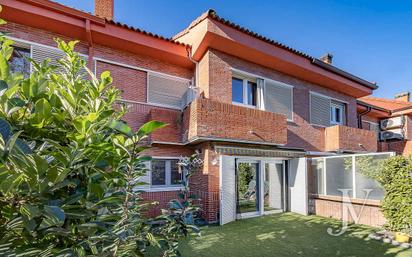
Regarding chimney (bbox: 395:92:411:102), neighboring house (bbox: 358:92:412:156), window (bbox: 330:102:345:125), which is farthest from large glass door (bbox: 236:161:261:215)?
chimney (bbox: 395:92:411:102)

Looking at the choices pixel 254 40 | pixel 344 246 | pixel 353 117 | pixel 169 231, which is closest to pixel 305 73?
pixel 254 40

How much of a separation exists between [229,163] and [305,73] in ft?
27.9

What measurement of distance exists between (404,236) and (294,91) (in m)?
9.74

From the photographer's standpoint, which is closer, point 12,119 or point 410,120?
point 12,119

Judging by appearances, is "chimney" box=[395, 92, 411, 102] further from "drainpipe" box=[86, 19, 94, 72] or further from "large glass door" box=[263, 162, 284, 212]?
"drainpipe" box=[86, 19, 94, 72]

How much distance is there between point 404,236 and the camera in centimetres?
895

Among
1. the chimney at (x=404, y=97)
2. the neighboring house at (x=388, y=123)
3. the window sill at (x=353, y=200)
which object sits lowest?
the window sill at (x=353, y=200)

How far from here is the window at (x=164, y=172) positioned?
12.4m

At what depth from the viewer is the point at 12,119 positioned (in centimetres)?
193

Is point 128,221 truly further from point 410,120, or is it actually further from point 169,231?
point 410,120

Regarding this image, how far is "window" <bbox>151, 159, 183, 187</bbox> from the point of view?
490 inches

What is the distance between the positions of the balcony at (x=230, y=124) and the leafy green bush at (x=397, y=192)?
4.90 meters

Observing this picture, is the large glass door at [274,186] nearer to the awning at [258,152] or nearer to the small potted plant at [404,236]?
the awning at [258,152]

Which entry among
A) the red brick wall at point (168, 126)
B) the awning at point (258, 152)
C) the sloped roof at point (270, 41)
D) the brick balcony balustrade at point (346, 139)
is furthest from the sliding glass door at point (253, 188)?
the sloped roof at point (270, 41)
